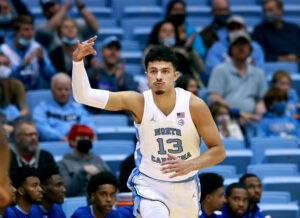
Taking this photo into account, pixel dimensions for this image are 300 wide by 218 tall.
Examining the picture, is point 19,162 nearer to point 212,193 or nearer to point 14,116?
point 14,116

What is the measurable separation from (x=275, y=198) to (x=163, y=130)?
290cm

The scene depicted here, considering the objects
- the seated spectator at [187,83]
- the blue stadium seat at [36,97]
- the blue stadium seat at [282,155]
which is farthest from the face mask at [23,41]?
the blue stadium seat at [282,155]

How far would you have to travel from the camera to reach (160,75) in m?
5.32

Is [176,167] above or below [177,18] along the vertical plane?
below

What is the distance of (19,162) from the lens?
754 centimetres

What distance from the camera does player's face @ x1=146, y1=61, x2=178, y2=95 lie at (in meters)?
5.32

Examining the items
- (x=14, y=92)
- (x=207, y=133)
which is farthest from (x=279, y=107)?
(x=207, y=133)

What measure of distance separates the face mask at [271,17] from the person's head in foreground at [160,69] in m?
5.94

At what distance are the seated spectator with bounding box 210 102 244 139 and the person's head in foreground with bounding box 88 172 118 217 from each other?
261cm

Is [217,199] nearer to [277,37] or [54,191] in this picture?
[54,191]

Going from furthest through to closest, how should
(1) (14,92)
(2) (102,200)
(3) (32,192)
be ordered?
(1) (14,92) → (2) (102,200) → (3) (32,192)

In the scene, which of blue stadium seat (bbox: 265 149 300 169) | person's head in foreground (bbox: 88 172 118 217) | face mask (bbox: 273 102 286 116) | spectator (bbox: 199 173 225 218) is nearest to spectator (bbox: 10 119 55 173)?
person's head in foreground (bbox: 88 172 118 217)

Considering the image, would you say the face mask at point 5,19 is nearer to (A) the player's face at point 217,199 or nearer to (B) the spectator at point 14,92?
(B) the spectator at point 14,92

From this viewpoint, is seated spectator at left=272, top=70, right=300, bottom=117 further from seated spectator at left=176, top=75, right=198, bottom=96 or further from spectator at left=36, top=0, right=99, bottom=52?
spectator at left=36, top=0, right=99, bottom=52
